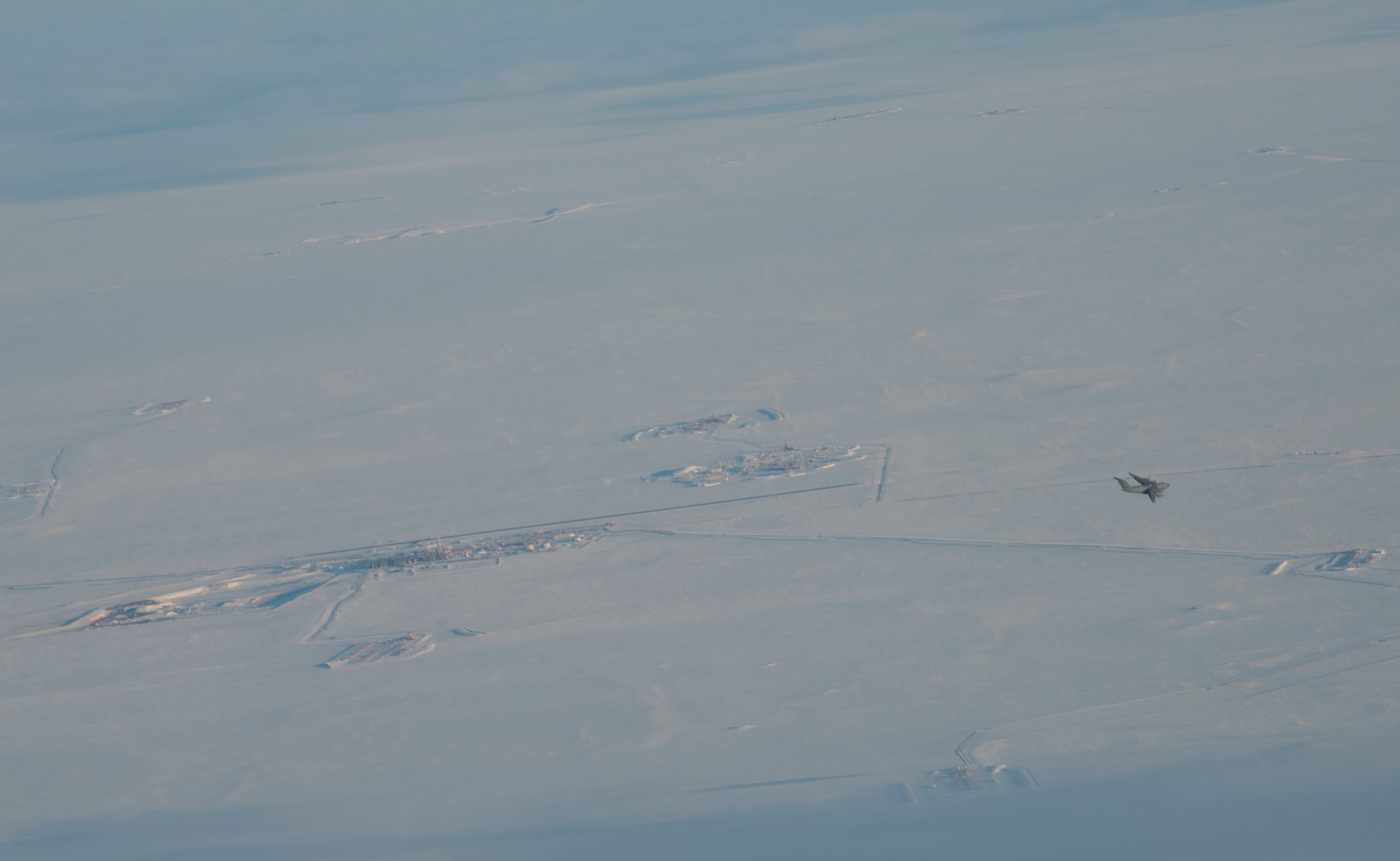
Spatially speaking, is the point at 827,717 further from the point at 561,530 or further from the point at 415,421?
the point at 415,421

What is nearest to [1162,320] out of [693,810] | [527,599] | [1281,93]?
[527,599]

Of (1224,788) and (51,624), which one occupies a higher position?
(51,624)

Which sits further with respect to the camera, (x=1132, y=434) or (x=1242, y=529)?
(x=1132, y=434)

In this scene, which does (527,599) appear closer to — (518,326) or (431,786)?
(431,786)

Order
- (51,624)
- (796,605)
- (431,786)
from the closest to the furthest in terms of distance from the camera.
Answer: (431,786), (796,605), (51,624)

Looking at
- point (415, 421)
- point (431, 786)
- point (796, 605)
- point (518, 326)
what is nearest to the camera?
point (431, 786)

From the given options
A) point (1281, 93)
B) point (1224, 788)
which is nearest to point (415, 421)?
point (1224, 788)
